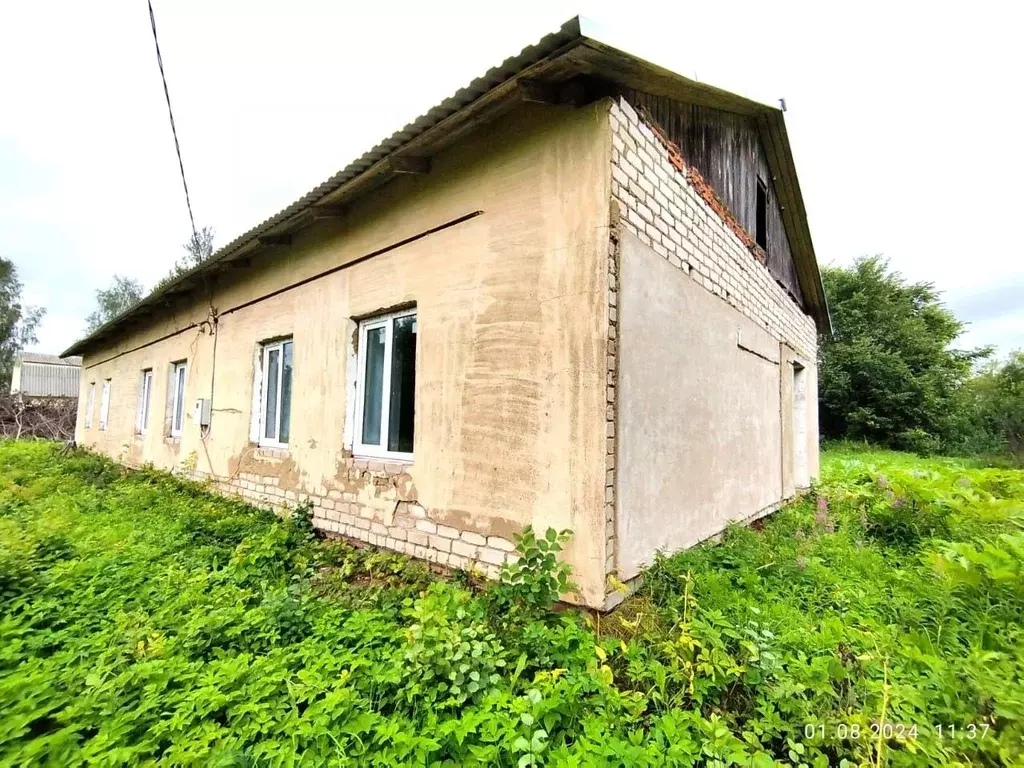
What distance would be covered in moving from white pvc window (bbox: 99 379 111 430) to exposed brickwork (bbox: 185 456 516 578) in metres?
11.1

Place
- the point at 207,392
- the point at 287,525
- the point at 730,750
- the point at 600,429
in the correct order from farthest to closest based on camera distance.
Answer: the point at 207,392
the point at 287,525
the point at 600,429
the point at 730,750

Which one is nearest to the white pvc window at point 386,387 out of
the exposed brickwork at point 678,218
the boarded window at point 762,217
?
the exposed brickwork at point 678,218

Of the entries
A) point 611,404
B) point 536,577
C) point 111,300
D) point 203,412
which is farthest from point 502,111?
point 111,300

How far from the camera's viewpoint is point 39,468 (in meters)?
11.3

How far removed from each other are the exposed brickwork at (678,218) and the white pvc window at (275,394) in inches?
195

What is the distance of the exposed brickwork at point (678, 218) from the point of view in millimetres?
3625

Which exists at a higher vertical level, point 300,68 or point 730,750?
point 300,68

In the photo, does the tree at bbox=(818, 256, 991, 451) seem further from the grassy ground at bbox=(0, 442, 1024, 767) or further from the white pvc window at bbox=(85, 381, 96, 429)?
the white pvc window at bbox=(85, 381, 96, 429)

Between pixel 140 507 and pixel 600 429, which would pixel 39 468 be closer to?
pixel 140 507

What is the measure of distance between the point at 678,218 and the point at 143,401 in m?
12.7

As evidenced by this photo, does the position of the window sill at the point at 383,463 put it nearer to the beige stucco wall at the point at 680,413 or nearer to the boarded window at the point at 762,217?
the beige stucco wall at the point at 680,413

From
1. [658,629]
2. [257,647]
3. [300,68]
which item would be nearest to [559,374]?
[658,629]

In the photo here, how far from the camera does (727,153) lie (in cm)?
590

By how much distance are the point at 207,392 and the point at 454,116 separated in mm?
6921
